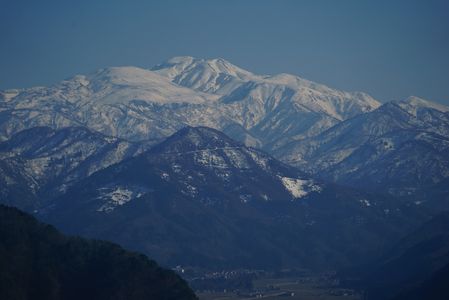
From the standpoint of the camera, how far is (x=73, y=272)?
5910 inches

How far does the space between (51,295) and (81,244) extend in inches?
806

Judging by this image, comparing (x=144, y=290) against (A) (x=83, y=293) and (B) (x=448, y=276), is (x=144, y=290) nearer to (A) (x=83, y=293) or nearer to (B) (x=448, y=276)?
(A) (x=83, y=293)

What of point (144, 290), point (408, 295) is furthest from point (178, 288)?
point (408, 295)

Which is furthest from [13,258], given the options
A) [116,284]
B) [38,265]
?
[116,284]

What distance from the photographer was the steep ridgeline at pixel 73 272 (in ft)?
465

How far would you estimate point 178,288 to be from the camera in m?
146

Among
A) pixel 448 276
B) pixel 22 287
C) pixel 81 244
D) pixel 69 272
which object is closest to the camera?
pixel 22 287

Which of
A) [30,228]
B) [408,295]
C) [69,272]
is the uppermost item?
[30,228]

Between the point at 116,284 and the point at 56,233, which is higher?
the point at 56,233

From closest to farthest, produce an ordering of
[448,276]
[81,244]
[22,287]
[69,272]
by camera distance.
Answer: [22,287] < [69,272] < [81,244] < [448,276]

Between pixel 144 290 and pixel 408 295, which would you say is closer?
pixel 144 290

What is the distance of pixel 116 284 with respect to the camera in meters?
147

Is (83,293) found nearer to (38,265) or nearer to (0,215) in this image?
(38,265)

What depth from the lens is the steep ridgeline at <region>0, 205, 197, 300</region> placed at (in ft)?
465
